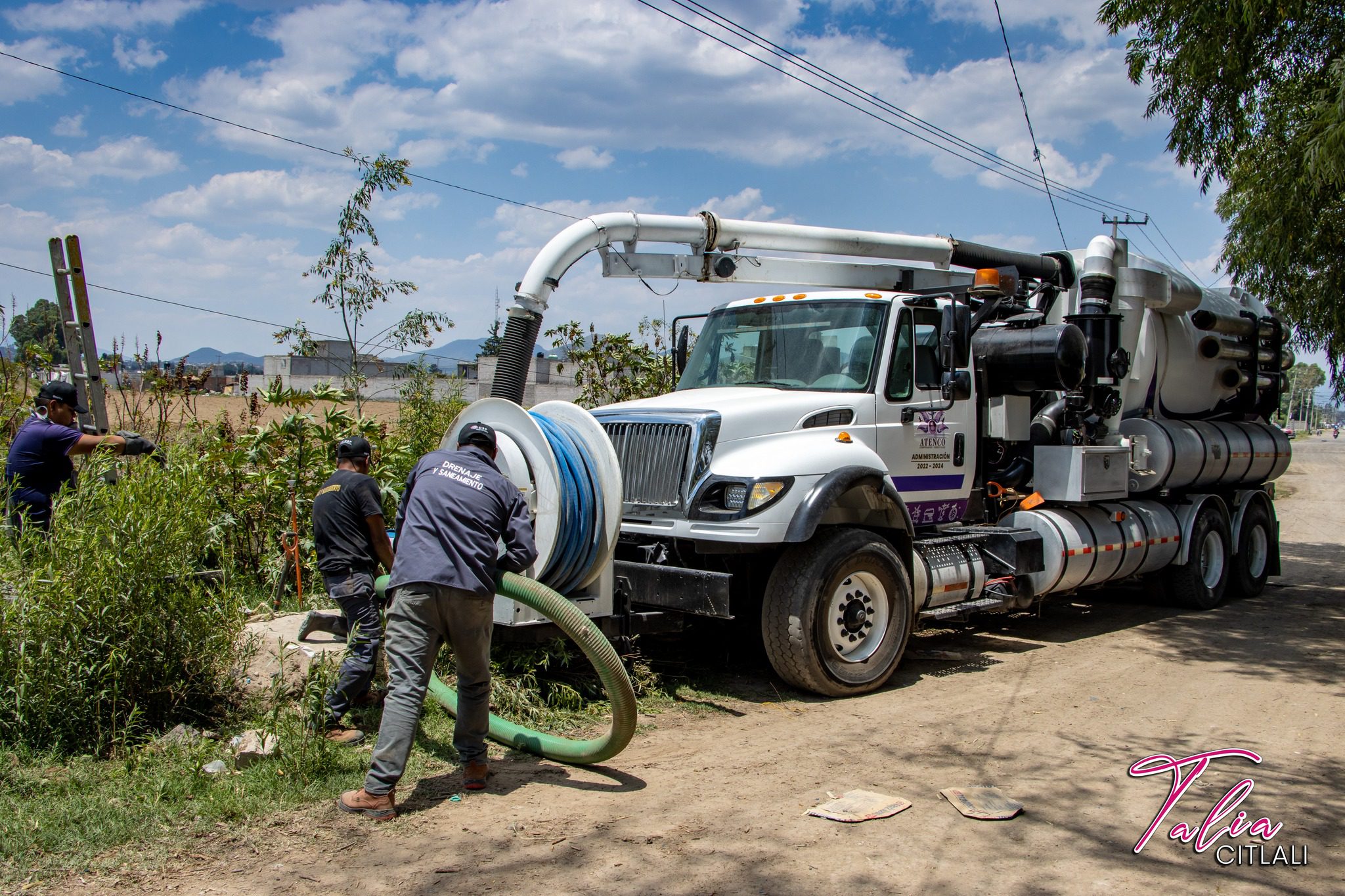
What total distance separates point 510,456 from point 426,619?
1.51 m

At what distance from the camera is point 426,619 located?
4.95 meters

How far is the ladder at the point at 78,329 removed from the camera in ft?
25.0

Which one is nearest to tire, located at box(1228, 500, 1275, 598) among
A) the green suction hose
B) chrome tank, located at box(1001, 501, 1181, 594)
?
chrome tank, located at box(1001, 501, 1181, 594)

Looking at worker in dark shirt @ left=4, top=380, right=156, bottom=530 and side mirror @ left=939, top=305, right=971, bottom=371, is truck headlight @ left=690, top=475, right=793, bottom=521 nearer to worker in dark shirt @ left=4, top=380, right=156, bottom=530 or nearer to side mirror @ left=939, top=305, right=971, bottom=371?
side mirror @ left=939, top=305, right=971, bottom=371

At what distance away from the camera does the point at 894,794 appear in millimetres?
5121

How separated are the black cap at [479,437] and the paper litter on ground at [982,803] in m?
2.92

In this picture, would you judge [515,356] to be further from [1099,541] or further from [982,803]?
[1099,541]

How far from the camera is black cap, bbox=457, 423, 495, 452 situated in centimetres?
539

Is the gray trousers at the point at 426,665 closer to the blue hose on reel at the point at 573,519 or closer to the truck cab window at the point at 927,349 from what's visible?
the blue hose on reel at the point at 573,519

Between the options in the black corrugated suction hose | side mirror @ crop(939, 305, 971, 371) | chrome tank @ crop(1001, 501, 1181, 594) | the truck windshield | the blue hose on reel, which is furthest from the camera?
chrome tank @ crop(1001, 501, 1181, 594)

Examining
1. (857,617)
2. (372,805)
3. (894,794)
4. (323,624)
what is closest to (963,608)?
(857,617)

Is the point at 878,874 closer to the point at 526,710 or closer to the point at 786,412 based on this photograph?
the point at 526,710

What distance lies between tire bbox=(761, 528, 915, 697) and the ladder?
522 centimetres

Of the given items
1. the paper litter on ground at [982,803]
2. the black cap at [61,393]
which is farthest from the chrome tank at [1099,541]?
the black cap at [61,393]
